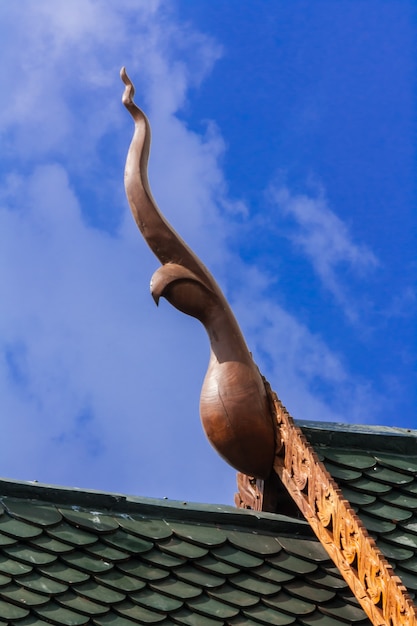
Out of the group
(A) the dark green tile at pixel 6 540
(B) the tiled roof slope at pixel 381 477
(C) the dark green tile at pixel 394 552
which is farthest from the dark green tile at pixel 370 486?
(A) the dark green tile at pixel 6 540

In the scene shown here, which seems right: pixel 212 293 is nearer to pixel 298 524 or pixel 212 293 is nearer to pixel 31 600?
pixel 298 524

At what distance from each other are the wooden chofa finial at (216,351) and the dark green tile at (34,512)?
→ 99 centimetres

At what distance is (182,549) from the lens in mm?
7328

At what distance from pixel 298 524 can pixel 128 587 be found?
1108 mm

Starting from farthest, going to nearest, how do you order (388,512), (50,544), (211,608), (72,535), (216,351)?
(216,351), (388,512), (72,535), (50,544), (211,608)

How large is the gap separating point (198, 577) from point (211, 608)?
267 millimetres

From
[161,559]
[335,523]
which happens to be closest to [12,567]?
[161,559]

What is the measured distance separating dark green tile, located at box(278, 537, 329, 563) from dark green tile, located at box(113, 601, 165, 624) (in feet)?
3.16

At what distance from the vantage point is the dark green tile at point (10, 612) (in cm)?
652

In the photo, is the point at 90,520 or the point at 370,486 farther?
the point at 370,486

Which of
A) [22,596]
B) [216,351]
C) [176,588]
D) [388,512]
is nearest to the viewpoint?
[22,596]

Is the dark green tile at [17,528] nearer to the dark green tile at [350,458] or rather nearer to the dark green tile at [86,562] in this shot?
the dark green tile at [86,562]

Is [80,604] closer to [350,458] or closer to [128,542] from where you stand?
[128,542]

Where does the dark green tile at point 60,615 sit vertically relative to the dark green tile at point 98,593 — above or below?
below
